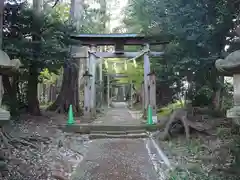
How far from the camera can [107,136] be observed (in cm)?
979

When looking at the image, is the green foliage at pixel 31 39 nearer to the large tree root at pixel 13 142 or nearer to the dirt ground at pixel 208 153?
the large tree root at pixel 13 142

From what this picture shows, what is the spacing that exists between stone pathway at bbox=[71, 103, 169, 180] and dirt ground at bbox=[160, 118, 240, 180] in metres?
0.52

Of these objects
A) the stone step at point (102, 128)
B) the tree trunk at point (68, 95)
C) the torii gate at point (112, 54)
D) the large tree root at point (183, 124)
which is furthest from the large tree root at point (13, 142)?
the tree trunk at point (68, 95)

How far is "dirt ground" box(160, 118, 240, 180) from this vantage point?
4562 mm

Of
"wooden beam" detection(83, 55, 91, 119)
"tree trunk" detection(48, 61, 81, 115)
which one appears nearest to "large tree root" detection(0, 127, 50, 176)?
"wooden beam" detection(83, 55, 91, 119)

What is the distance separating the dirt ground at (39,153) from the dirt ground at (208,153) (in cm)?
239

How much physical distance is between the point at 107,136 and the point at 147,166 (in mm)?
4077

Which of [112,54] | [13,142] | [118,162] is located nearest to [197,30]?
[118,162]

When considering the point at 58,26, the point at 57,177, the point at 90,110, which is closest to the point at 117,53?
the point at 90,110

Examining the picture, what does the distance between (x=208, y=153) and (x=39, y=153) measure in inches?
165

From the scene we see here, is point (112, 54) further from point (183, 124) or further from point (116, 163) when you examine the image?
point (116, 163)

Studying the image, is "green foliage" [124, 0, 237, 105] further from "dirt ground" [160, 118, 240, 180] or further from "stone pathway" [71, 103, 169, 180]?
"stone pathway" [71, 103, 169, 180]

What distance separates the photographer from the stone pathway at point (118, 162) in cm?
517

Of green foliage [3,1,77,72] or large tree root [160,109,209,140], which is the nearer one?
large tree root [160,109,209,140]
